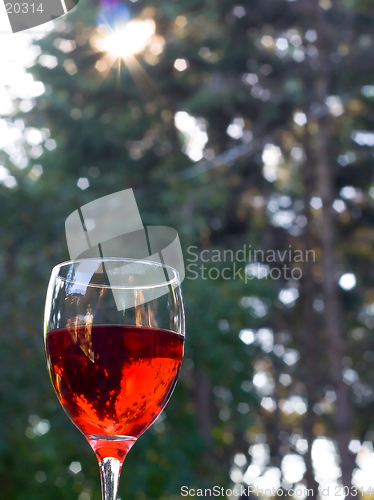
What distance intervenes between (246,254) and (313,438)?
1942 mm

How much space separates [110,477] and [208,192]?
4.24 m

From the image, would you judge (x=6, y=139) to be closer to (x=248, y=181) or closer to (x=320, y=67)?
(x=248, y=181)

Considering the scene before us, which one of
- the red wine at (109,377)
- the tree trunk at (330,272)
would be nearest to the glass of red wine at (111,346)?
the red wine at (109,377)

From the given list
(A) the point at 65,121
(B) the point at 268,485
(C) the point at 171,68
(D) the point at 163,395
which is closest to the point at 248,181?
(C) the point at 171,68

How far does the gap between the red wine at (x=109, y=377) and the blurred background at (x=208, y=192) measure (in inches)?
127

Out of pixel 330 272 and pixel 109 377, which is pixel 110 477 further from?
pixel 330 272

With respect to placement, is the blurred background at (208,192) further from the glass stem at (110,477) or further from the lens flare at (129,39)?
the glass stem at (110,477)

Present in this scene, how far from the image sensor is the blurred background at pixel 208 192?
13.0 ft

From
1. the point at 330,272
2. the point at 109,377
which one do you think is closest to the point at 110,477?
the point at 109,377

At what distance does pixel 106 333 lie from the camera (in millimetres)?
524

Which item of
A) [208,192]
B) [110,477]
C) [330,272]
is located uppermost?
[208,192]

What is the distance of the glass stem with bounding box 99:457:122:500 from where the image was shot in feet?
1.54

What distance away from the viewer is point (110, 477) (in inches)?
18.8

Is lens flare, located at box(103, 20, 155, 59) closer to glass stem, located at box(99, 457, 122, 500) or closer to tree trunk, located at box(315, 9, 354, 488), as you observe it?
tree trunk, located at box(315, 9, 354, 488)
